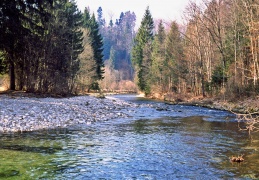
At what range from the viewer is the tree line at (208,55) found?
30.0 meters

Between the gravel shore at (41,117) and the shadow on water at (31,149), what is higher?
the gravel shore at (41,117)

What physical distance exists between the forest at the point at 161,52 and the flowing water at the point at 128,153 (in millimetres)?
5825

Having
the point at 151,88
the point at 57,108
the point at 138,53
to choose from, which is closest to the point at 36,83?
the point at 57,108

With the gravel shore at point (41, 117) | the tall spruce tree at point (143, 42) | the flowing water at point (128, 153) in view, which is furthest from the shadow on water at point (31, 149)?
the tall spruce tree at point (143, 42)

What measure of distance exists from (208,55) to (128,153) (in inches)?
1277

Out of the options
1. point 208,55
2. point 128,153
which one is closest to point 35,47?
point 128,153

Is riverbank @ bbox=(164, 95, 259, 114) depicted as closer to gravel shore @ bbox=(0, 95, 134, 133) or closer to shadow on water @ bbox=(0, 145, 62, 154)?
gravel shore @ bbox=(0, 95, 134, 133)

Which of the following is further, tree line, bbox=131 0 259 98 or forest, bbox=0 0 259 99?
tree line, bbox=131 0 259 98

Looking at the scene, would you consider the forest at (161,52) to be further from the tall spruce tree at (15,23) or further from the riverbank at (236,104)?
the riverbank at (236,104)

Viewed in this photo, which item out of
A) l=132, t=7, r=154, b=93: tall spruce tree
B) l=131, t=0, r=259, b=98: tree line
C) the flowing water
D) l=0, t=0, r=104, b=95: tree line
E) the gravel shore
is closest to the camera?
the flowing water

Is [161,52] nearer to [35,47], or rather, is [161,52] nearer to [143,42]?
[143,42]

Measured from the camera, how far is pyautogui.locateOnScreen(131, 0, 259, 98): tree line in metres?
30.0

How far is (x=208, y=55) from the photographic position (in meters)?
40.5

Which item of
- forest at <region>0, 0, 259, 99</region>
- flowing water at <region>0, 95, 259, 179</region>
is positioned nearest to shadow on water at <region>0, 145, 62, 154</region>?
flowing water at <region>0, 95, 259, 179</region>
